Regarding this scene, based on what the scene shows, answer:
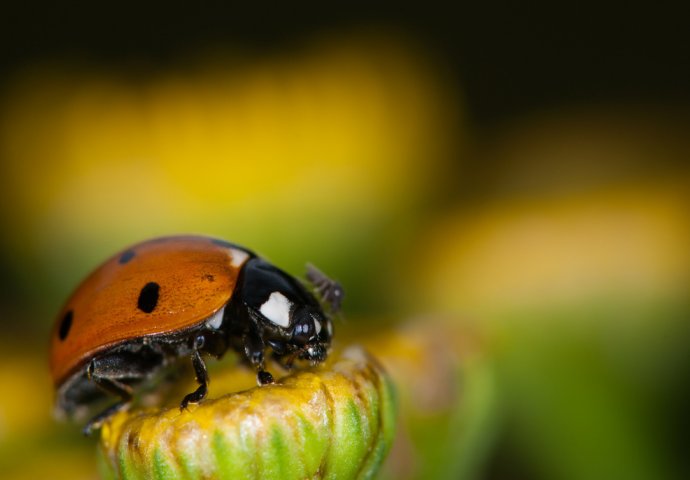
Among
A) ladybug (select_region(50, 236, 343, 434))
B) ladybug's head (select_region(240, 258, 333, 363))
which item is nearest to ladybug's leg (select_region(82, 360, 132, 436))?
ladybug (select_region(50, 236, 343, 434))

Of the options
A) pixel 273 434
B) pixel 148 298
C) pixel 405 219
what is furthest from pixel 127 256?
pixel 405 219

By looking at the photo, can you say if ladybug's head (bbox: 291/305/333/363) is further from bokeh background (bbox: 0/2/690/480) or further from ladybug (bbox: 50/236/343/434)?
bokeh background (bbox: 0/2/690/480)

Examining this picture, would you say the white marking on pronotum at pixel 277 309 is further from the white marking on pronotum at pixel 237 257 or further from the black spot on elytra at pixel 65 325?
the black spot on elytra at pixel 65 325

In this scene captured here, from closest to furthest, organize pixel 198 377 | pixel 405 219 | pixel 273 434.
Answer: pixel 273 434 < pixel 198 377 < pixel 405 219

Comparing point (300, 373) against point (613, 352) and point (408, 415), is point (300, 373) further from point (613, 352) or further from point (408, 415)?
point (613, 352)

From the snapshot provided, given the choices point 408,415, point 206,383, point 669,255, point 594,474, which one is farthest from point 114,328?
point 669,255

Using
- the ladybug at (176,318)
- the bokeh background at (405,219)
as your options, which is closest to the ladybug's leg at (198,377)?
the ladybug at (176,318)

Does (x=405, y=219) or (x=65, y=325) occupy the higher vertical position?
(x=65, y=325)

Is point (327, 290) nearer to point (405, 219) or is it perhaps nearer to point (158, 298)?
point (158, 298)
